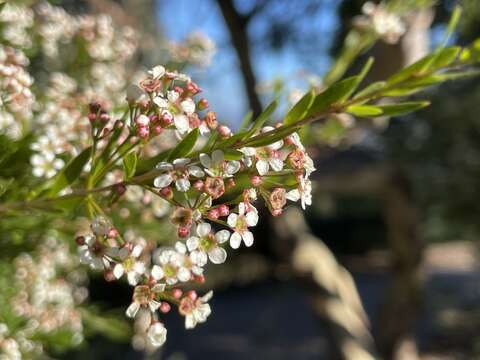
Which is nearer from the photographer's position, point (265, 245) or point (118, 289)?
point (118, 289)

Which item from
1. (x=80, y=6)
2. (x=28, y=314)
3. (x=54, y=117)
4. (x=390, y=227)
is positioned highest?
(x=80, y=6)

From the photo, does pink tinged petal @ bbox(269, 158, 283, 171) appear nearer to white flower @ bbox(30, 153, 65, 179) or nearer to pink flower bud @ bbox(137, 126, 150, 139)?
pink flower bud @ bbox(137, 126, 150, 139)

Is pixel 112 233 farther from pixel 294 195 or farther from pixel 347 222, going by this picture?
pixel 347 222

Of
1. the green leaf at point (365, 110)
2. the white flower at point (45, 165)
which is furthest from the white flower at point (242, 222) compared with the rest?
the white flower at point (45, 165)

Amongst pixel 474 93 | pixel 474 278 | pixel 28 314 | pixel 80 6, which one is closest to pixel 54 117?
pixel 28 314

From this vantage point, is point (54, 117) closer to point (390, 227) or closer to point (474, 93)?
point (390, 227)

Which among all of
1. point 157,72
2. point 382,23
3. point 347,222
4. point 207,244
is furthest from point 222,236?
point 347,222

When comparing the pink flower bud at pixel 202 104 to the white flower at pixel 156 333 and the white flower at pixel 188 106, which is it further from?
the white flower at pixel 156 333

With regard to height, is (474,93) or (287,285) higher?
(474,93)
